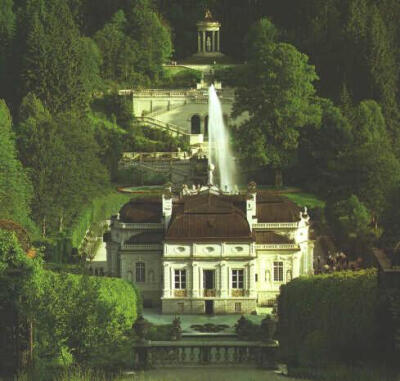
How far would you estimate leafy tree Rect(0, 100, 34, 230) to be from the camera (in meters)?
72.8

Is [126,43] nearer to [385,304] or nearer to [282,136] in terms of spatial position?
[282,136]

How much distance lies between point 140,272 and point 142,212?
307 centimetres

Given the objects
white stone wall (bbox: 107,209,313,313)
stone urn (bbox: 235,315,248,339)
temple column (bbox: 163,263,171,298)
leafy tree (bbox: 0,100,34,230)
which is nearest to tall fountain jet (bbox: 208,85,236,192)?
leafy tree (bbox: 0,100,34,230)

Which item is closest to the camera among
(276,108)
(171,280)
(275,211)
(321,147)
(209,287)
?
(171,280)

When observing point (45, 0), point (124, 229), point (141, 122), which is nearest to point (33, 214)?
point (124, 229)

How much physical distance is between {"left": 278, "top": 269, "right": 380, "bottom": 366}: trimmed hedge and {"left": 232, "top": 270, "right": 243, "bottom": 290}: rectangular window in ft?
31.3

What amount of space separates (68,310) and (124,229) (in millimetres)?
24748

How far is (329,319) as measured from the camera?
51312 mm

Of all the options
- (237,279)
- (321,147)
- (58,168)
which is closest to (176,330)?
(237,279)

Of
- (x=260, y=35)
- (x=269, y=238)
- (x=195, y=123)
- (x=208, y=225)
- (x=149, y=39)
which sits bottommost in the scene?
(x=269, y=238)

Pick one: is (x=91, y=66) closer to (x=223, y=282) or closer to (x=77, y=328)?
(x=223, y=282)

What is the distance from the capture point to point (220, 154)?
99562mm

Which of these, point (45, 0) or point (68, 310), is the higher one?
point (45, 0)

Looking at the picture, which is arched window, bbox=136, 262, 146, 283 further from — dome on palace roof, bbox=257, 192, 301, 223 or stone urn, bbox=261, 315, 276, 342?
stone urn, bbox=261, 315, 276, 342
